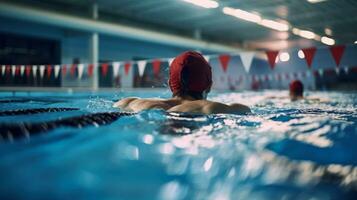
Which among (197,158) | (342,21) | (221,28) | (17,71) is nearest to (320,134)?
(197,158)

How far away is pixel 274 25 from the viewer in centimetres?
1524

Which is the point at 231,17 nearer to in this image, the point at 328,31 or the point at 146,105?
the point at 328,31

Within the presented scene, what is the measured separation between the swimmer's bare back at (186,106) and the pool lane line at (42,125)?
2.13 feet

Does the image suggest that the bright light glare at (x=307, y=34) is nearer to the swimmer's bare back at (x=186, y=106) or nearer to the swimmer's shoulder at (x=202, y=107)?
the swimmer's bare back at (x=186, y=106)

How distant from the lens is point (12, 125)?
1.92 meters

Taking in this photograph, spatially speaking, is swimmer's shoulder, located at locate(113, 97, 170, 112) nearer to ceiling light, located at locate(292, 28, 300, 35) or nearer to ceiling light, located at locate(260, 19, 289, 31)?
ceiling light, located at locate(260, 19, 289, 31)

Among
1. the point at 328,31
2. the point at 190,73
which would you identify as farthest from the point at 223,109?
the point at 328,31

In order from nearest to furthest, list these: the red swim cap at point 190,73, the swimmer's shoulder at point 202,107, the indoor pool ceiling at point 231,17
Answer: the swimmer's shoulder at point 202,107 < the red swim cap at point 190,73 < the indoor pool ceiling at point 231,17

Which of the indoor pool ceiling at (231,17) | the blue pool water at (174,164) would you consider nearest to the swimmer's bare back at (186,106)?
the blue pool water at (174,164)

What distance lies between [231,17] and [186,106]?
12180 millimetres

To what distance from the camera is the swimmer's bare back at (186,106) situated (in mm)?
2957

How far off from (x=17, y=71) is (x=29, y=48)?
1.65 m

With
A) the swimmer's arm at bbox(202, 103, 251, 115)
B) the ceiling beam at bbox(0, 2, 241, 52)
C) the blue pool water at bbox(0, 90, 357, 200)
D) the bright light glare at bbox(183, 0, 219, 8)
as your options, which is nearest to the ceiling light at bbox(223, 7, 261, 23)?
the bright light glare at bbox(183, 0, 219, 8)

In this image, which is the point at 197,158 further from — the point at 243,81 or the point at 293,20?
the point at 243,81
